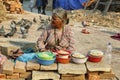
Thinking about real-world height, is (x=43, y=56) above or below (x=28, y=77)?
above

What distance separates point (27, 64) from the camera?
491cm

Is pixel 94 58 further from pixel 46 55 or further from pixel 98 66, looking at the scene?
pixel 46 55

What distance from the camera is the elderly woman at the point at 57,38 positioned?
5.40 m

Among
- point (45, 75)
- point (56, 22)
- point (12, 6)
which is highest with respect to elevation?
point (56, 22)

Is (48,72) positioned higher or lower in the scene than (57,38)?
lower

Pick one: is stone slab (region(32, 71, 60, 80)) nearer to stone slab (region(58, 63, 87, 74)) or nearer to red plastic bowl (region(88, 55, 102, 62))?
stone slab (region(58, 63, 87, 74))

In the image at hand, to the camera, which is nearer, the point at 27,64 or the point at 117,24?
the point at 27,64

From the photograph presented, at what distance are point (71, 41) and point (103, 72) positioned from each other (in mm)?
876

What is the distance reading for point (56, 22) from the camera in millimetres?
5262

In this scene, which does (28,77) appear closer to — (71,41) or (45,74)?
(45,74)

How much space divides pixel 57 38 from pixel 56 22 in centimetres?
39

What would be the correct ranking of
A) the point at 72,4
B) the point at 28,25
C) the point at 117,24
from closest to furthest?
the point at 28,25 < the point at 117,24 < the point at 72,4

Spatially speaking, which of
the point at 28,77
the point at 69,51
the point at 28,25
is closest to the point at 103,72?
the point at 69,51

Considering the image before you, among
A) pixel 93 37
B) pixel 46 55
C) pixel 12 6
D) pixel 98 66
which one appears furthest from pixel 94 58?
pixel 12 6
